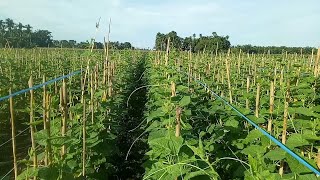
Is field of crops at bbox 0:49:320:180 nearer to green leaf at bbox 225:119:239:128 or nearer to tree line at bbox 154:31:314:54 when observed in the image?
green leaf at bbox 225:119:239:128

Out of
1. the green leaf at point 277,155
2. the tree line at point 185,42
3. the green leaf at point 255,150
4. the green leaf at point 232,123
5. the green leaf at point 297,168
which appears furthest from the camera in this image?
the tree line at point 185,42

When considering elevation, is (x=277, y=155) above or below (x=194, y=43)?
below

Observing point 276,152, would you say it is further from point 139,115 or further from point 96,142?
point 139,115

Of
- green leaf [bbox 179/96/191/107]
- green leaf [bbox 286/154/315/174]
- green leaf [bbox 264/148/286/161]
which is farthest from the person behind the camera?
green leaf [bbox 179/96/191/107]

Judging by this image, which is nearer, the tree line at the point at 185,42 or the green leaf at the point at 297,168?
the green leaf at the point at 297,168

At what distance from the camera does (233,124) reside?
3.37 metres

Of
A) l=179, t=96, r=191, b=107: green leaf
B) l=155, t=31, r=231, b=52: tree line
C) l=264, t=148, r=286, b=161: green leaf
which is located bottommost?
l=264, t=148, r=286, b=161: green leaf

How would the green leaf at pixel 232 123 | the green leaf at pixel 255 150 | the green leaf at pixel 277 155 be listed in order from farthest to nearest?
the green leaf at pixel 232 123 → the green leaf at pixel 255 150 → the green leaf at pixel 277 155

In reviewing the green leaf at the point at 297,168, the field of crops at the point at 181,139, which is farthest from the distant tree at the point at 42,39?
the green leaf at the point at 297,168

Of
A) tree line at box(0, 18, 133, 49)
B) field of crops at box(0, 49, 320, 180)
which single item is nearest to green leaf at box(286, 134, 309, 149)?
field of crops at box(0, 49, 320, 180)

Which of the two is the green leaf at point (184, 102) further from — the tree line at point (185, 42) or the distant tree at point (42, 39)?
the distant tree at point (42, 39)

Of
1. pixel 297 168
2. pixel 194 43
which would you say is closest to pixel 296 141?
pixel 297 168

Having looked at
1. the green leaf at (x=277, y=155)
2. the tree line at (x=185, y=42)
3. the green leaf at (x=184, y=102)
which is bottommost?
the green leaf at (x=277, y=155)

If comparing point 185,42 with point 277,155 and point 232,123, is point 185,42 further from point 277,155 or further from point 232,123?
point 277,155
